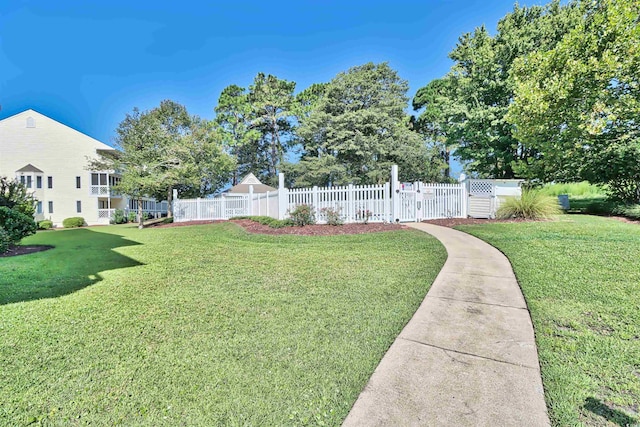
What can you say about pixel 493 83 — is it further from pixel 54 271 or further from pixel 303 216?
pixel 54 271

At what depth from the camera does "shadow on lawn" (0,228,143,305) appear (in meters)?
4.23

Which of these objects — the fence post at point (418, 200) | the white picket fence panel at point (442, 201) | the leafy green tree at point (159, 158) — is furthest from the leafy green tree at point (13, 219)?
the white picket fence panel at point (442, 201)

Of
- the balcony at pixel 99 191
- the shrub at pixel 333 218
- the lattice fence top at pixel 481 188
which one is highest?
the balcony at pixel 99 191

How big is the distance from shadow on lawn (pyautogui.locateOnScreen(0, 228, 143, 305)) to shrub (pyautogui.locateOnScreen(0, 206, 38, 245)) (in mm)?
1213

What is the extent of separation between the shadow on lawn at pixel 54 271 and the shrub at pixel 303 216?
546 centimetres

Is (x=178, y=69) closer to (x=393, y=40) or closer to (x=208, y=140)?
(x=208, y=140)

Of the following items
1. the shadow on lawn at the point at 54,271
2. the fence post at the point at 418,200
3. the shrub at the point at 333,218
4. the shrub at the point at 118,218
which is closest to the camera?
the shadow on lawn at the point at 54,271

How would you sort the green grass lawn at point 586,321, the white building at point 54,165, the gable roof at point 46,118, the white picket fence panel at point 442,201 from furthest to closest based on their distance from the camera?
the gable roof at point 46,118
the white building at point 54,165
the white picket fence panel at point 442,201
the green grass lawn at point 586,321

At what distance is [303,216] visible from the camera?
10.6m

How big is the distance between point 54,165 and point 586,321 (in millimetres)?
35054

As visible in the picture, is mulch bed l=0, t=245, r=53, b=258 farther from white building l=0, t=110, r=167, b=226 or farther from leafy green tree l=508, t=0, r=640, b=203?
white building l=0, t=110, r=167, b=226

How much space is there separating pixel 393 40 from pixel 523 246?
19.6m

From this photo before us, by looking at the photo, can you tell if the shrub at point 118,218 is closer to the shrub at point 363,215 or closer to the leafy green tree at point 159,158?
the leafy green tree at point 159,158

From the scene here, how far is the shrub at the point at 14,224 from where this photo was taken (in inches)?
303
